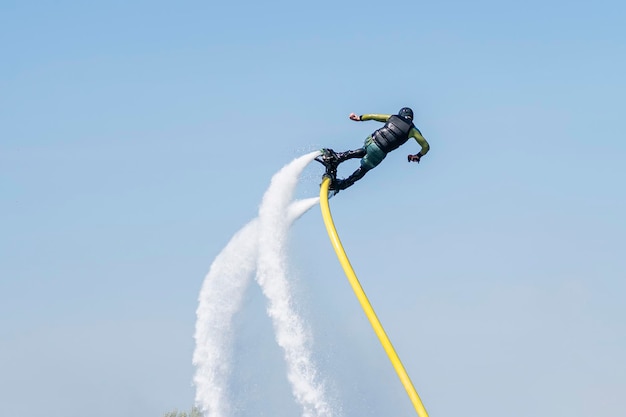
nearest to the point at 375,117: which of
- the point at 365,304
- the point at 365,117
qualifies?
the point at 365,117

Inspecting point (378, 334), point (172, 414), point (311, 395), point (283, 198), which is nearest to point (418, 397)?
point (378, 334)

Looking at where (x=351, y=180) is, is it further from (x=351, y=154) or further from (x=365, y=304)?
(x=365, y=304)

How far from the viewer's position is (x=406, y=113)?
5259cm

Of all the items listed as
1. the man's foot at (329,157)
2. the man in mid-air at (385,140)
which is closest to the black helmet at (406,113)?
the man in mid-air at (385,140)

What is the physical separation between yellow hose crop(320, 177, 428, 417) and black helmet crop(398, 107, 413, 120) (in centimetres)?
422

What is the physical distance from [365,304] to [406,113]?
8446 mm

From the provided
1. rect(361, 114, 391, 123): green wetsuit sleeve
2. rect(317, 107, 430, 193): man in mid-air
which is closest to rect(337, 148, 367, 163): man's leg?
rect(317, 107, 430, 193): man in mid-air

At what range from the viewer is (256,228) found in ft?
191

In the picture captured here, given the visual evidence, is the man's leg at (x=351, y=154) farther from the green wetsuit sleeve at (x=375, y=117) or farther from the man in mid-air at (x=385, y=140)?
the green wetsuit sleeve at (x=375, y=117)

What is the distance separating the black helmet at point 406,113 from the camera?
52.5m

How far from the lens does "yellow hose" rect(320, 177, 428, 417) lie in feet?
157

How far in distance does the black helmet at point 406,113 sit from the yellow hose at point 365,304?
4.22 m

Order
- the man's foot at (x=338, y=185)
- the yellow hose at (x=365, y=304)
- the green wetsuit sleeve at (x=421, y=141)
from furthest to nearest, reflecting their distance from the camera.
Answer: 1. the man's foot at (x=338, y=185)
2. the green wetsuit sleeve at (x=421, y=141)
3. the yellow hose at (x=365, y=304)

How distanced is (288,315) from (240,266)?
396 centimetres
